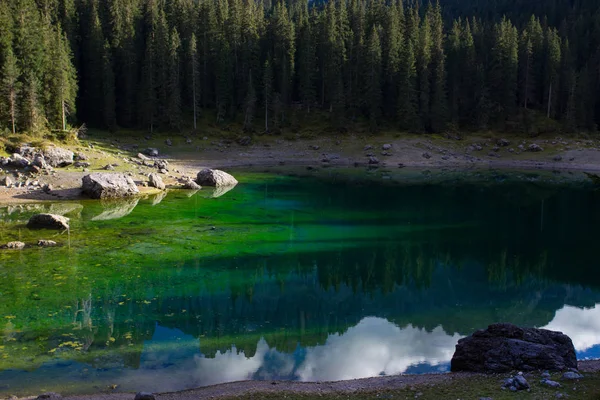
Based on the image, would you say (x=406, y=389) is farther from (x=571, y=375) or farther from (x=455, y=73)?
(x=455, y=73)

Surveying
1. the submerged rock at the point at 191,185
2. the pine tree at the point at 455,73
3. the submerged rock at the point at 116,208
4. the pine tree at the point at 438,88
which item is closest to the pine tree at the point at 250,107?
the pine tree at the point at 438,88

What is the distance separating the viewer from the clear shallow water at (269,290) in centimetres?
1594

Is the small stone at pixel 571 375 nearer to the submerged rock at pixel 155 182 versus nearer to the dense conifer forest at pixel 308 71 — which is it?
the submerged rock at pixel 155 182

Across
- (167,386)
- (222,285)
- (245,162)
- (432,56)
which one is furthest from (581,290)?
(432,56)

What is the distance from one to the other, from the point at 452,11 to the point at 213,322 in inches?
6923

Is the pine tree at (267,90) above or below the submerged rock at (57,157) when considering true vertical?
above

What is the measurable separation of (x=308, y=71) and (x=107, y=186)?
5080 centimetres

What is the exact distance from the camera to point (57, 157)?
47.3 m

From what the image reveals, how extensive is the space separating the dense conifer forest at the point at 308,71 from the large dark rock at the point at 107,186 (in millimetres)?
35720

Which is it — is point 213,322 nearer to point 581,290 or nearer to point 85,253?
point 85,253

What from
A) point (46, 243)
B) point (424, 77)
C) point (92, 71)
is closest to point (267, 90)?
point (424, 77)

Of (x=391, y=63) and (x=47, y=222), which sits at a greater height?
(x=391, y=63)

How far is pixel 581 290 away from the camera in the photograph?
24.1 metres

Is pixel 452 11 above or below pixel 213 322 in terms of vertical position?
above
